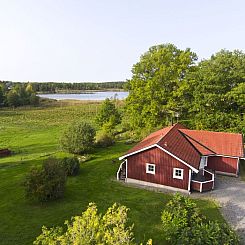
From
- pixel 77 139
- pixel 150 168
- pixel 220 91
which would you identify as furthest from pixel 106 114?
pixel 150 168

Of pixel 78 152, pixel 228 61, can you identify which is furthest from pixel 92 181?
pixel 228 61

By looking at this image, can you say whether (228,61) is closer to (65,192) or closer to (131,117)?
Result: (131,117)

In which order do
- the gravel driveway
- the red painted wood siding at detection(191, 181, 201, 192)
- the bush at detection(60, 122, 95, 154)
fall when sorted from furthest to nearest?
the bush at detection(60, 122, 95, 154), the red painted wood siding at detection(191, 181, 201, 192), the gravel driveway

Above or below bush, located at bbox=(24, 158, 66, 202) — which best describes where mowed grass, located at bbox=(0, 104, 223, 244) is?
below

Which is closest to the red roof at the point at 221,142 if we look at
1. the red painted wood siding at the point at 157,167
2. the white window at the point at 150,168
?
the red painted wood siding at the point at 157,167

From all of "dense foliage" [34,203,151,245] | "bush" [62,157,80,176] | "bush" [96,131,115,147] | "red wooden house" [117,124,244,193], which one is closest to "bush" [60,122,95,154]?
"bush" [96,131,115,147]

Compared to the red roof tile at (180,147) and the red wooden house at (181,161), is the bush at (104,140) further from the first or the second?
the red roof tile at (180,147)

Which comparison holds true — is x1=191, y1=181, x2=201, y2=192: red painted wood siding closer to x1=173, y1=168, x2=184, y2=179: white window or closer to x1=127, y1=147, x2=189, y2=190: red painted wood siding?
x1=127, y1=147, x2=189, y2=190: red painted wood siding
